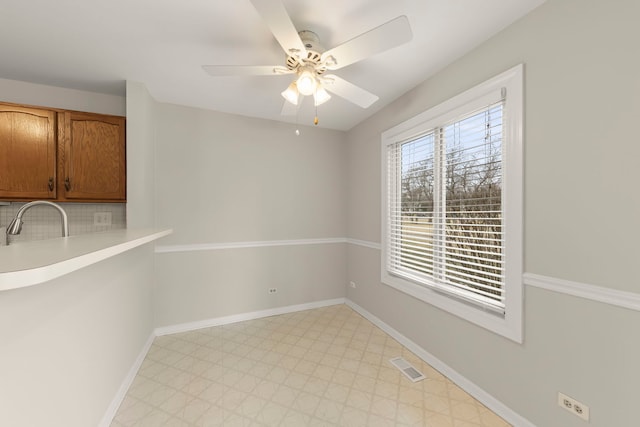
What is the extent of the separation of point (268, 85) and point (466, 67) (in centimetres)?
167

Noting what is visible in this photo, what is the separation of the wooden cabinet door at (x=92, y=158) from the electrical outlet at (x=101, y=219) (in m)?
0.31

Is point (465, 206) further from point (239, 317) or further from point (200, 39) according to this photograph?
point (239, 317)

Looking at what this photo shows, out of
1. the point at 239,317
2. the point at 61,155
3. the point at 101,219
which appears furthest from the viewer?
the point at 239,317

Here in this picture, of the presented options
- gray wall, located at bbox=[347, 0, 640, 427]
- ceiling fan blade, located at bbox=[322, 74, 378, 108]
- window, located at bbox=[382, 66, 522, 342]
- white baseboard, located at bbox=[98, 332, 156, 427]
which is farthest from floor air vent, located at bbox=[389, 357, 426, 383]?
ceiling fan blade, located at bbox=[322, 74, 378, 108]

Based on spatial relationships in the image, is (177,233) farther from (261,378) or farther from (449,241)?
(449,241)

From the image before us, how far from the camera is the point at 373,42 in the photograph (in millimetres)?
1384

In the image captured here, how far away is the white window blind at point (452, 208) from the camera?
185 cm

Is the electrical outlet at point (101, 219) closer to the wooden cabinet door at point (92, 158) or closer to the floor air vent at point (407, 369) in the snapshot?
the wooden cabinet door at point (92, 158)

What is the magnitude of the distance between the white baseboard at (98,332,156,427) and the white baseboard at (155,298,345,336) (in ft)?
1.04

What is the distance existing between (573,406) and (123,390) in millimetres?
2874

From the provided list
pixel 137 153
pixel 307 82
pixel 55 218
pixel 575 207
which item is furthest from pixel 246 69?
pixel 55 218

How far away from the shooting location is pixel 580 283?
4.47 ft

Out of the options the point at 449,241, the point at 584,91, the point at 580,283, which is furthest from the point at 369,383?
the point at 584,91

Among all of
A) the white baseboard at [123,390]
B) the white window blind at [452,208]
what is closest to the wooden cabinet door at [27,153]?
the white baseboard at [123,390]
